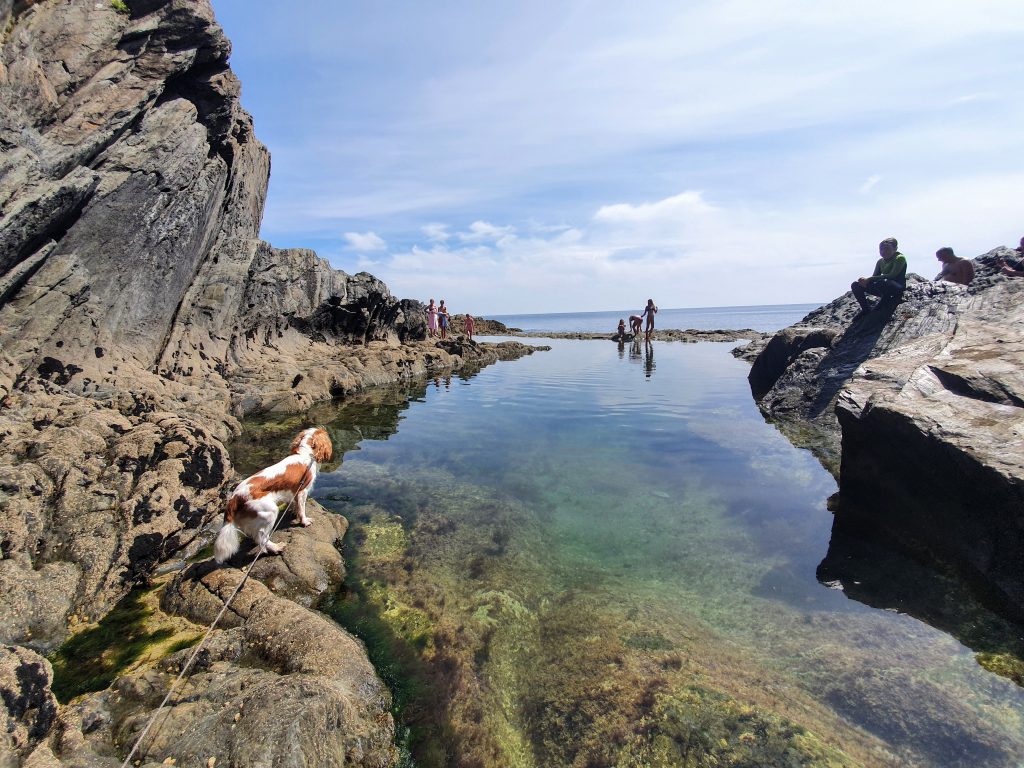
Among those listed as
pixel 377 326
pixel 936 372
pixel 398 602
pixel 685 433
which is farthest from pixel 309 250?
pixel 936 372

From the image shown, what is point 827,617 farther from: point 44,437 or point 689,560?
point 44,437

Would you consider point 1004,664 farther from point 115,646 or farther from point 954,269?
point 954,269

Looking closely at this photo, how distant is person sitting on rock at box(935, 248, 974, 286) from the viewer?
13.3 m

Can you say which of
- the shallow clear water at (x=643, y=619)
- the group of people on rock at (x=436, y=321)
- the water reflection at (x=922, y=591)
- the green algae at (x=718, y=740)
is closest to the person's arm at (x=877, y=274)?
the shallow clear water at (x=643, y=619)

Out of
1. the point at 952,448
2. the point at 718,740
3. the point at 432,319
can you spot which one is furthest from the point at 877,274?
the point at 432,319

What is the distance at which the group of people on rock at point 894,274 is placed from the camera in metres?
13.4

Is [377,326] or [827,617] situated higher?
[377,326]

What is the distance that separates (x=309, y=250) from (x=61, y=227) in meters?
14.6

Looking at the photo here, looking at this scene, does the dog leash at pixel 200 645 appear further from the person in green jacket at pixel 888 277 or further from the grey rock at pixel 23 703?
the person in green jacket at pixel 888 277

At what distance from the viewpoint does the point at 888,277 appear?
14.5 m

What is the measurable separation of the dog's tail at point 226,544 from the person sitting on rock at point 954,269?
61.3ft

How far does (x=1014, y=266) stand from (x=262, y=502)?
63.3ft

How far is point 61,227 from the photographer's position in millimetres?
10984

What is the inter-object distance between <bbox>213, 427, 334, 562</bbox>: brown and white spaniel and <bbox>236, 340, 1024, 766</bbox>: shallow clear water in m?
1.28
